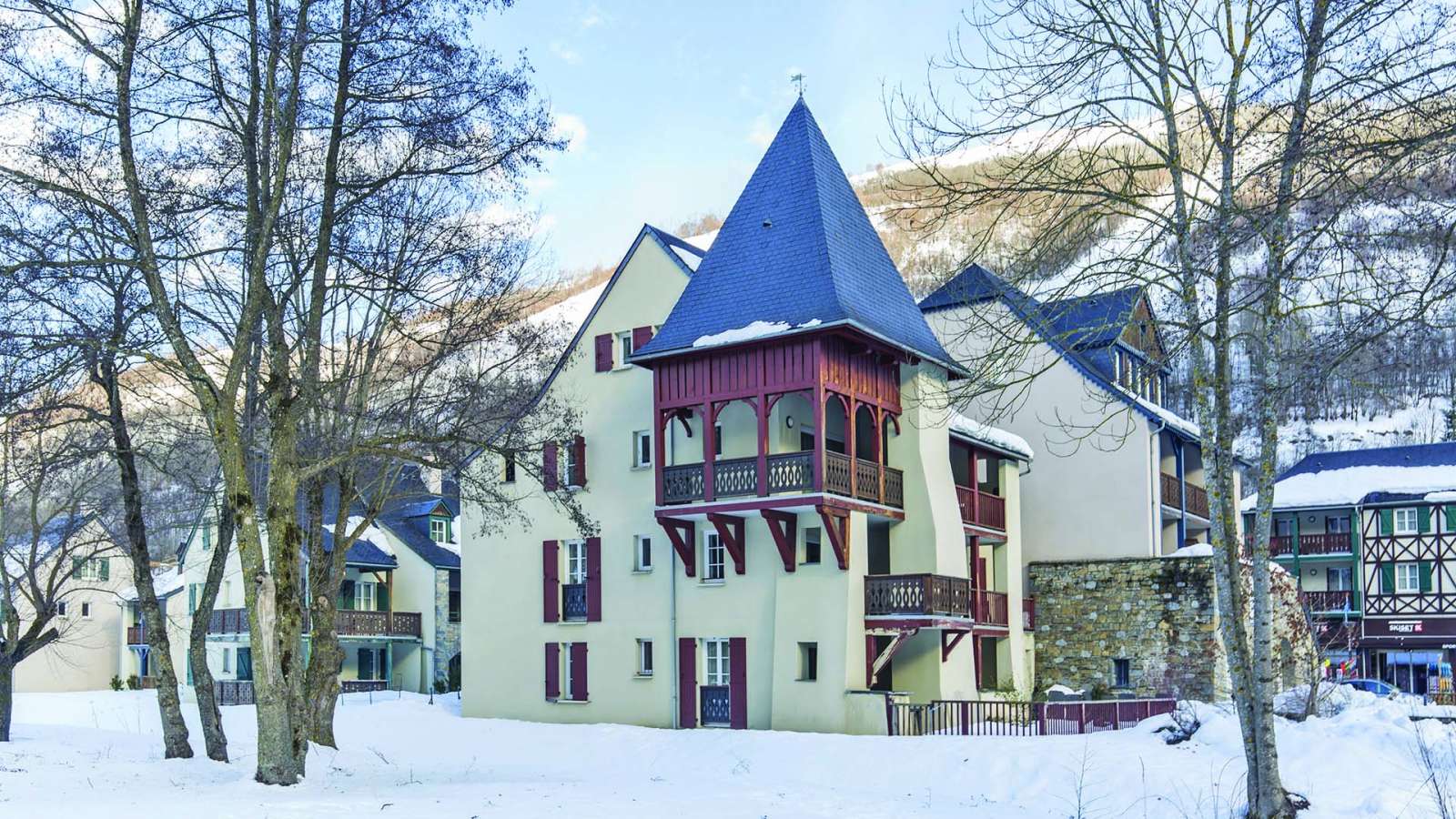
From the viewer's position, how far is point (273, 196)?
621 inches

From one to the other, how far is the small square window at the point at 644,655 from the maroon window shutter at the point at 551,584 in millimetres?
2615

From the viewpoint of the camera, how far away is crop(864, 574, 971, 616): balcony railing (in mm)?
27391

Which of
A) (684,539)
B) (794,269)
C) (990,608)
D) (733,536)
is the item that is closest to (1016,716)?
(733,536)

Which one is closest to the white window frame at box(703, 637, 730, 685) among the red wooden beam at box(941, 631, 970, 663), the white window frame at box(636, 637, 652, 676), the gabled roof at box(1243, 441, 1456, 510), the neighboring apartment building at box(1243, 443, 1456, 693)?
the white window frame at box(636, 637, 652, 676)

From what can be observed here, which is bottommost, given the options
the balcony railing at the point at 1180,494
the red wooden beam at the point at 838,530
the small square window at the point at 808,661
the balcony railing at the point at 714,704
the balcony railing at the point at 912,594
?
the balcony railing at the point at 714,704

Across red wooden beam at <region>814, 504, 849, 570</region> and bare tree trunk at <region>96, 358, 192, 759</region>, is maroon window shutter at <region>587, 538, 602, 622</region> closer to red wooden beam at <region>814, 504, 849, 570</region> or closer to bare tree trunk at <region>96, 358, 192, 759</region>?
red wooden beam at <region>814, 504, 849, 570</region>

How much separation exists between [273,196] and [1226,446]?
36.5 ft

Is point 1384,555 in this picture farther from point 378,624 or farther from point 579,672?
point 378,624

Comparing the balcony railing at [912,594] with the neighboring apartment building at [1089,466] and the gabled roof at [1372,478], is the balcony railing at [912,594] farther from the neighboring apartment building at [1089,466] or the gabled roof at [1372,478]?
the gabled roof at [1372,478]

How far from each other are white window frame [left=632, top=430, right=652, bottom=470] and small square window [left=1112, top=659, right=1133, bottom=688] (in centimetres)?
1282

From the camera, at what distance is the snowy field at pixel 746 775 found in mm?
14367

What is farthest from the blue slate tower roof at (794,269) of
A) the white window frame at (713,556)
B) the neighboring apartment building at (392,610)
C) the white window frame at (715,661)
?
the neighboring apartment building at (392,610)

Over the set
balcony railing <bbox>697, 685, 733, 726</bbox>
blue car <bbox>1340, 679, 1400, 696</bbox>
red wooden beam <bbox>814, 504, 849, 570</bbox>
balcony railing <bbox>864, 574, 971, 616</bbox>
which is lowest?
blue car <bbox>1340, 679, 1400, 696</bbox>

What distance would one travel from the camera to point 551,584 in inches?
1299
